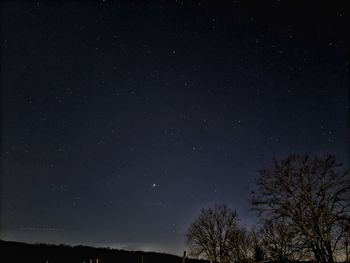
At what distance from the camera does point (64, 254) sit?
61.8 m

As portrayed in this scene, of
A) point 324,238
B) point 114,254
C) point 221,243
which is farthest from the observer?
point 114,254

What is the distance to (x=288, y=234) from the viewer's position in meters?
22.2

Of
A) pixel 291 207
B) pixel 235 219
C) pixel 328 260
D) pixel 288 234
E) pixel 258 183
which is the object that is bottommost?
pixel 328 260

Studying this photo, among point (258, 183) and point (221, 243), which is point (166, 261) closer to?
point (221, 243)

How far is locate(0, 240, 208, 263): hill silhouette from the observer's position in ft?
182

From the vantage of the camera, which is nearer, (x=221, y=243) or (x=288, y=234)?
(x=288, y=234)

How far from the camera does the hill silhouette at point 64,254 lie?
55500 mm

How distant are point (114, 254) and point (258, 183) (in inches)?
2187

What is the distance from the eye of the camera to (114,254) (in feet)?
236

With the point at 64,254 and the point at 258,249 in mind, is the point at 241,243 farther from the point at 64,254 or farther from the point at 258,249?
the point at 64,254

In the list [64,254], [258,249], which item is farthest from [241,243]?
[64,254]

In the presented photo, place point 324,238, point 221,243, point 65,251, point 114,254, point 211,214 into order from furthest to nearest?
point 114,254, point 65,251, point 211,214, point 221,243, point 324,238

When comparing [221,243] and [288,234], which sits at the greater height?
[221,243]

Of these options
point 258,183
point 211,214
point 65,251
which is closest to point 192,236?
point 211,214
